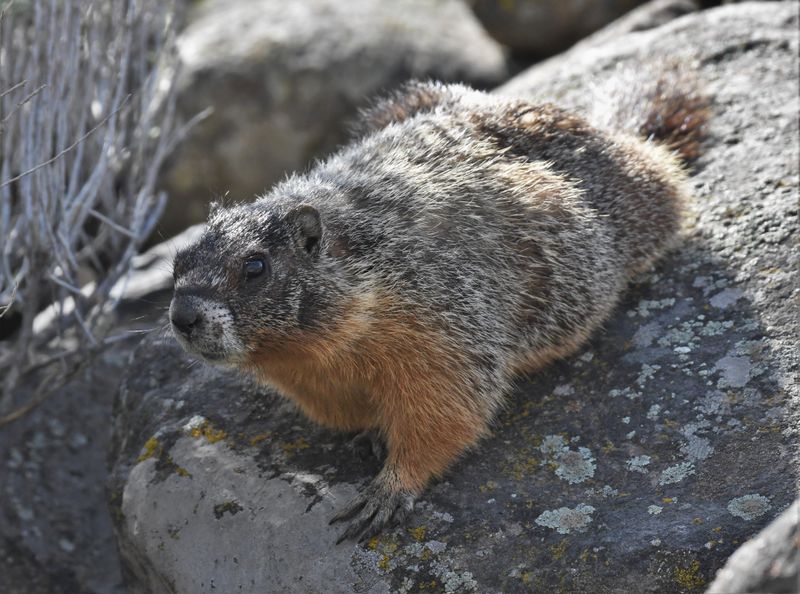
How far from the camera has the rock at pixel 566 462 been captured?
4.70 metres

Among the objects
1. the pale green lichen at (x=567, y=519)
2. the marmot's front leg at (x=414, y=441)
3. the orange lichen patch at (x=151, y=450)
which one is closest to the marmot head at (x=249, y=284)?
the marmot's front leg at (x=414, y=441)

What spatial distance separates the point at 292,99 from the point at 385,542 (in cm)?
777

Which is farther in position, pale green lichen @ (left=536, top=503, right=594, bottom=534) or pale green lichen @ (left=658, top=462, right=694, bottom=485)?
pale green lichen @ (left=658, top=462, right=694, bottom=485)

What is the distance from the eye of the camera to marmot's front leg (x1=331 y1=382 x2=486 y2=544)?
5027 millimetres

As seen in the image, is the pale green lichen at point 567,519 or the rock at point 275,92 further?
the rock at point 275,92

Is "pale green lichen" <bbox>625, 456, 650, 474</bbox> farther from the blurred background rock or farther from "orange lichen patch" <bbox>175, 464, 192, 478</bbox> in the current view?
"orange lichen patch" <bbox>175, 464, 192, 478</bbox>

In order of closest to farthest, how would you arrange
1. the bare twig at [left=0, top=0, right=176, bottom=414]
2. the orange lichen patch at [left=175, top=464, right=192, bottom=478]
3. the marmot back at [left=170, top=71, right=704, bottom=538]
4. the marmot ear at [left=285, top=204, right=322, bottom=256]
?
the marmot back at [left=170, top=71, right=704, bottom=538]
the marmot ear at [left=285, top=204, right=322, bottom=256]
the orange lichen patch at [left=175, top=464, right=192, bottom=478]
the bare twig at [left=0, top=0, right=176, bottom=414]

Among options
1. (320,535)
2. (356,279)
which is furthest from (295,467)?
(356,279)

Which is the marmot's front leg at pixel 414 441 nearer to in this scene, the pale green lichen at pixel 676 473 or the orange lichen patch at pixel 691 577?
the pale green lichen at pixel 676 473

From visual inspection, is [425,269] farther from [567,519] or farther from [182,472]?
[182,472]

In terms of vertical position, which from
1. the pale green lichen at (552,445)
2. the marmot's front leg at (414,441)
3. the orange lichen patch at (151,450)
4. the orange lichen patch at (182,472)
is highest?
the orange lichen patch at (151,450)

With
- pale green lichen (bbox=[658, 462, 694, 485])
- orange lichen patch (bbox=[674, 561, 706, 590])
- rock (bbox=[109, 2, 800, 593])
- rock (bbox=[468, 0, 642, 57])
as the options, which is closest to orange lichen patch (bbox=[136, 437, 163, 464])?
rock (bbox=[109, 2, 800, 593])

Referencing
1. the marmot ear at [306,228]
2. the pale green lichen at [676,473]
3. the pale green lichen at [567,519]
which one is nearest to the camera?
the pale green lichen at [567,519]

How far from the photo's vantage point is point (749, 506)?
464cm
